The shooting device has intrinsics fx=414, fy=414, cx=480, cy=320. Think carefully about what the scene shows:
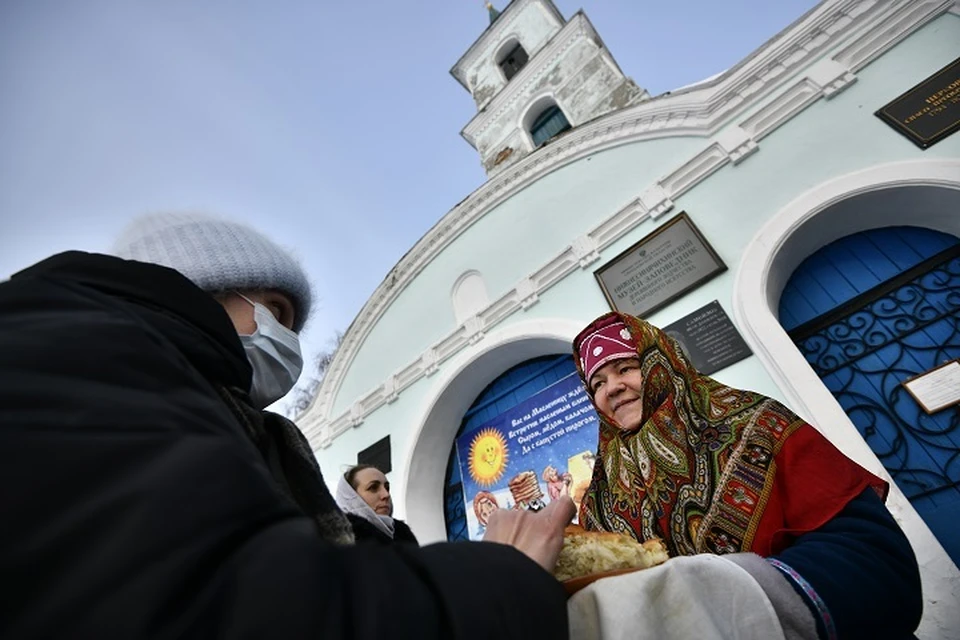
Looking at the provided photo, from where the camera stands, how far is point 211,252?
45.5 inches

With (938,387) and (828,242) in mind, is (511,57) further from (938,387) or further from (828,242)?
(938,387)

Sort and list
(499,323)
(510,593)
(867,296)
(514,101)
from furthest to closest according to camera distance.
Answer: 1. (514,101)
2. (499,323)
3. (867,296)
4. (510,593)

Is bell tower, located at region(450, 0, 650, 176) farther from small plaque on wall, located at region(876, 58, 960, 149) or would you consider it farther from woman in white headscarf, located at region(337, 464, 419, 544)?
woman in white headscarf, located at region(337, 464, 419, 544)

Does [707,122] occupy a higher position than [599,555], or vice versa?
[707,122]

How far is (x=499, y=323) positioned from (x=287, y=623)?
4761 mm

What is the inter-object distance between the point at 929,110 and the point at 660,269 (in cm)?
206

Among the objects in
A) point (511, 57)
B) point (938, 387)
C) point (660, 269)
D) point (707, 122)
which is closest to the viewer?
point (938, 387)

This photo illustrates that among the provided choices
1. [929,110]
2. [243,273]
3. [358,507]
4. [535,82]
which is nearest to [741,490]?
[243,273]

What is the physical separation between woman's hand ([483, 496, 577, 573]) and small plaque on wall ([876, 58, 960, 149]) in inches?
157

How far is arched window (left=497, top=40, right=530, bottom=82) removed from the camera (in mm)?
12227

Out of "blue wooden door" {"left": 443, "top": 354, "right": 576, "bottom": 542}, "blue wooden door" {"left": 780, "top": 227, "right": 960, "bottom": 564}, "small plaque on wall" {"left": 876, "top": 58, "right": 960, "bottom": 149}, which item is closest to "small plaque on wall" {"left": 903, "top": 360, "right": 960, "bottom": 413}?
"blue wooden door" {"left": 780, "top": 227, "right": 960, "bottom": 564}

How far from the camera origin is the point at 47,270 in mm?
585

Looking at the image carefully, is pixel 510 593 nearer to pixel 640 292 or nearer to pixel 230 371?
pixel 230 371

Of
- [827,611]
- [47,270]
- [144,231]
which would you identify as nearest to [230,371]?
[47,270]
